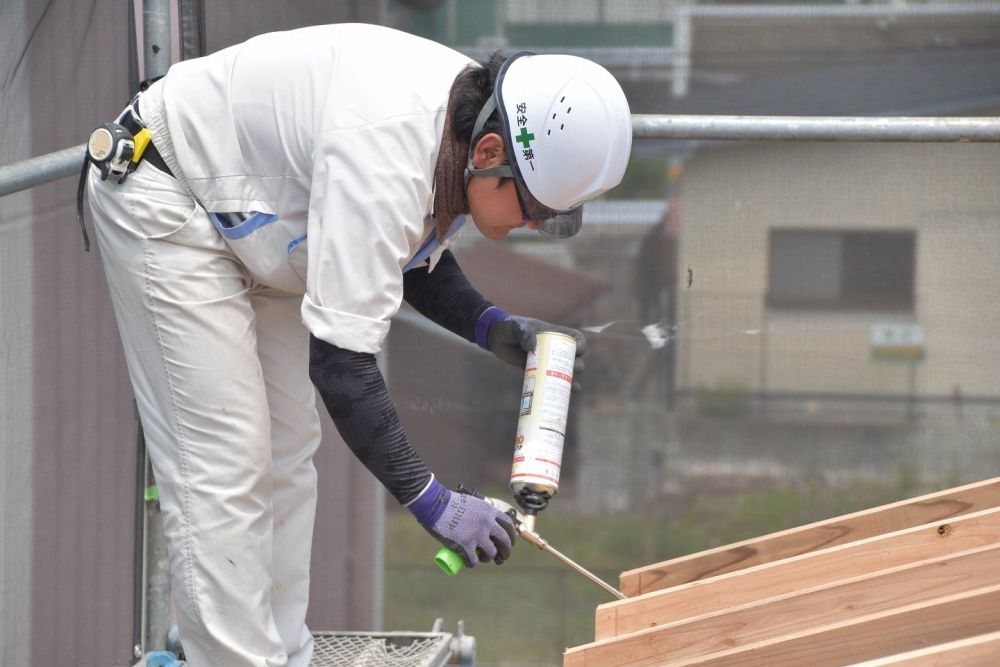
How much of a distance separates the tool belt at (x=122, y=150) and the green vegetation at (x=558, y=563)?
4.80 feet

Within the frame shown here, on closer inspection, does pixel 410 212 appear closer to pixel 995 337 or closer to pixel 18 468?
pixel 18 468

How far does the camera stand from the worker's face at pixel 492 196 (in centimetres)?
196

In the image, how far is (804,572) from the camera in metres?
2.21

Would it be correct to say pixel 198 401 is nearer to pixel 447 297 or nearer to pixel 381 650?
pixel 447 297

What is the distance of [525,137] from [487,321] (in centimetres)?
62

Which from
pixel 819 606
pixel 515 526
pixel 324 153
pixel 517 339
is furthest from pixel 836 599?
pixel 324 153

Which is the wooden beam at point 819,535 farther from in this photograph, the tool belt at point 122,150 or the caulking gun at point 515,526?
the tool belt at point 122,150

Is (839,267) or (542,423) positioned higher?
(839,267)

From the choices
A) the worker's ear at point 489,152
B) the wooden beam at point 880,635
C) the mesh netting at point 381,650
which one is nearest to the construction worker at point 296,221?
the worker's ear at point 489,152

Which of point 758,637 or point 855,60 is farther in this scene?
point 855,60

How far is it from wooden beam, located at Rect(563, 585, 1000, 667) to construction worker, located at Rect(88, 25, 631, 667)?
514 millimetres

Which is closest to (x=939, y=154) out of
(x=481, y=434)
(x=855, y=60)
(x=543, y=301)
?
(x=855, y=60)

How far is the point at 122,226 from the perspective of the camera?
6.89 feet

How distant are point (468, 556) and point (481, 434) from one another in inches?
46.6
